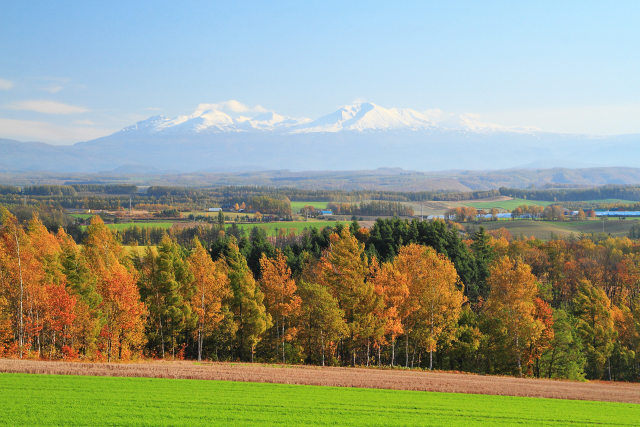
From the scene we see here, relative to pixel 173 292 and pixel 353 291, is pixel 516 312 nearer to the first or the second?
pixel 353 291

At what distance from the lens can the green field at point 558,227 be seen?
160 meters

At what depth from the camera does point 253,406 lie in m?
32.0

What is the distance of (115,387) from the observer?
34.9 meters

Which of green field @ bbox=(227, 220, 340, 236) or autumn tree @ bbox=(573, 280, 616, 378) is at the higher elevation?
green field @ bbox=(227, 220, 340, 236)

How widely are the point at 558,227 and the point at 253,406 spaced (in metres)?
163

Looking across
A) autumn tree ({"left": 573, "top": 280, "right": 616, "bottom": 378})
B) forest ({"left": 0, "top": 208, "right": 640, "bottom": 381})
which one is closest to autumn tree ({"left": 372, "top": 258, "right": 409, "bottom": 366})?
forest ({"left": 0, "top": 208, "right": 640, "bottom": 381})

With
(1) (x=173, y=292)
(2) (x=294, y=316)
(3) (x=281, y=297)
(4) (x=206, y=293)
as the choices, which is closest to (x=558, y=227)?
(2) (x=294, y=316)

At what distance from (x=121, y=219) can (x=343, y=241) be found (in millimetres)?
145538

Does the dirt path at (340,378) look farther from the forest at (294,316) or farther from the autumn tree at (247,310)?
the autumn tree at (247,310)

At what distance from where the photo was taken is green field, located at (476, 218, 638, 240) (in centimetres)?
15950

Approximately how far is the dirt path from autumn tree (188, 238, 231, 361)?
11.4 m

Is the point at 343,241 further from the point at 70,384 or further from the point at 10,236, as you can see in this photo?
the point at 10,236

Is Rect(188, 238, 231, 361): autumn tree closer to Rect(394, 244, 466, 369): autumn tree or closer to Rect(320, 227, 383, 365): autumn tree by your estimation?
Rect(320, 227, 383, 365): autumn tree

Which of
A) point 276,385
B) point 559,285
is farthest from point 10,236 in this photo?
point 559,285
